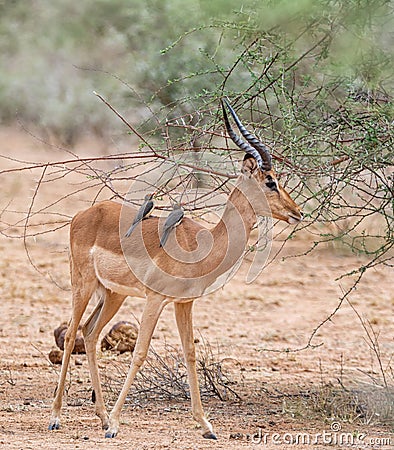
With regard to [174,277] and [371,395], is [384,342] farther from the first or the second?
[174,277]

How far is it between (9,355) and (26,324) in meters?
1.43

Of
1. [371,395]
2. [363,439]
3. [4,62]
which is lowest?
[363,439]

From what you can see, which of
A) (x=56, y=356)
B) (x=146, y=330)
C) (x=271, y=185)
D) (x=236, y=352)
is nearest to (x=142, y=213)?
(x=146, y=330)

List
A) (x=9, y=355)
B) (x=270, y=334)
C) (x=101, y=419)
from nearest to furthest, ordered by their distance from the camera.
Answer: (x=101, y=419) < (x=9, y=355) < (x=270, y=334)

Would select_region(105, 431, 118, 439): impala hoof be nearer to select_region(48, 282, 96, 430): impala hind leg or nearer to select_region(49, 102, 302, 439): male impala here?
select_region(49, 102, 302, 439): male impala

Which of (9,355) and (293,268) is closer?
(9,355)

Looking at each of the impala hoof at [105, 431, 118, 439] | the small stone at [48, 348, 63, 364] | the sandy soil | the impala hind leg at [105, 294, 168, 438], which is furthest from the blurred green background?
the small stone at [48, 348, 63, 364]

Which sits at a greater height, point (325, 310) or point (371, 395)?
point (325, 310)

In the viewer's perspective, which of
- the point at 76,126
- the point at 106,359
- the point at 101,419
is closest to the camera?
the point at 101,419

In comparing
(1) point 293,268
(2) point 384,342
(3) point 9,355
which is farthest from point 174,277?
(1) point 293,268

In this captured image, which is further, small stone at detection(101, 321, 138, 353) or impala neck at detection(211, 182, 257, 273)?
small stone at detection(101, 321, 138, 353)

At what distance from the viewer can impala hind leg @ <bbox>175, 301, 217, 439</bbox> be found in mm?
5254

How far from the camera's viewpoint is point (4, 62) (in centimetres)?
2325

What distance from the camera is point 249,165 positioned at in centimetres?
526
